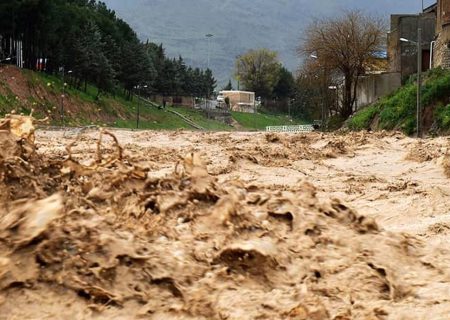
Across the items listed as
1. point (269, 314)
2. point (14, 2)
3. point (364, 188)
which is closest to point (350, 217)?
point (269, 314)

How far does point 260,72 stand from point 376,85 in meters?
76.7

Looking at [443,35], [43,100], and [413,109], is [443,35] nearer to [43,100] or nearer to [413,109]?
[413,109]

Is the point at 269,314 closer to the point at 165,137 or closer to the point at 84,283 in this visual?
the point at 84,283

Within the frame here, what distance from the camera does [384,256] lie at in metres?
6.34

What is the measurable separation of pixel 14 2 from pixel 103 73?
39.1 ft

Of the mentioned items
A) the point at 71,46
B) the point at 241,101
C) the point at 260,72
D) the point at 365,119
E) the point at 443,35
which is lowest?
the point at 365,119

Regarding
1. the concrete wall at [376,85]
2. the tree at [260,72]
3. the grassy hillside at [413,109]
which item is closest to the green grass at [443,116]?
the grassy hillside at [413,109]

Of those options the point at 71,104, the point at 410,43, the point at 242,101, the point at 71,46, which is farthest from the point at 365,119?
the point at 242,101

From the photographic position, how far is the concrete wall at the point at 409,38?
47.2 m

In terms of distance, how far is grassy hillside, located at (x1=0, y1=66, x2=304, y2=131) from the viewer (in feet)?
168

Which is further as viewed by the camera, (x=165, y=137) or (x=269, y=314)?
(x=165, y=137)

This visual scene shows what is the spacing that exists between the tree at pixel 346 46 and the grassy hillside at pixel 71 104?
1589 cm

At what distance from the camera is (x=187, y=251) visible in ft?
19.1

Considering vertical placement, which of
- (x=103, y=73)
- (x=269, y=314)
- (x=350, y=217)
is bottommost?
(x=269, y=314)
